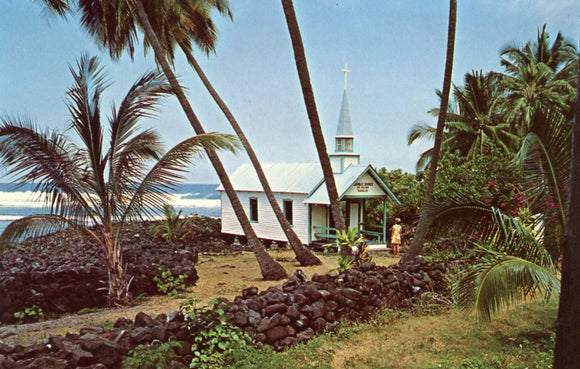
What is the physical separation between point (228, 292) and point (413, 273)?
4.20m

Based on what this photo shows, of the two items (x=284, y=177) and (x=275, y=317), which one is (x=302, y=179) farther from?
(x=275, y=317)

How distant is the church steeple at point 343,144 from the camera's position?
2333cm

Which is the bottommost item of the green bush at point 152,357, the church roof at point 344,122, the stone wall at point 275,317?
the green bush at point 152,357

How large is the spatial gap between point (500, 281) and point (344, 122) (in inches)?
690

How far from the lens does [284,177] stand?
25.1 m

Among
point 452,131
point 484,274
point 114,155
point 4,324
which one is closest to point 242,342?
point 484,274

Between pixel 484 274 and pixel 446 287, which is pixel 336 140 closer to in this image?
pixel 446 287

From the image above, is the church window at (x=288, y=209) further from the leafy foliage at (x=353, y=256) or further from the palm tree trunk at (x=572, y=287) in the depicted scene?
the palm tree trunk at (x=572, y=287)

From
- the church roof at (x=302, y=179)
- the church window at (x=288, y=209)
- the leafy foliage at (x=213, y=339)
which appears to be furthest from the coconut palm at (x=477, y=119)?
the leafy foliage at (x=213, y=339)

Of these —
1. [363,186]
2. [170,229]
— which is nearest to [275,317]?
[363,186]

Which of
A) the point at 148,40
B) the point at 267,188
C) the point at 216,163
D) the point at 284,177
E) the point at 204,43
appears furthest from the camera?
the point at 284,177

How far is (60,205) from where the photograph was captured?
9836 mm

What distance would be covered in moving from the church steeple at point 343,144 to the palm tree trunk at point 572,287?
62.4 ft

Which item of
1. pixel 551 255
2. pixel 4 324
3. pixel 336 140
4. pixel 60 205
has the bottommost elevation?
pixel 4 324
